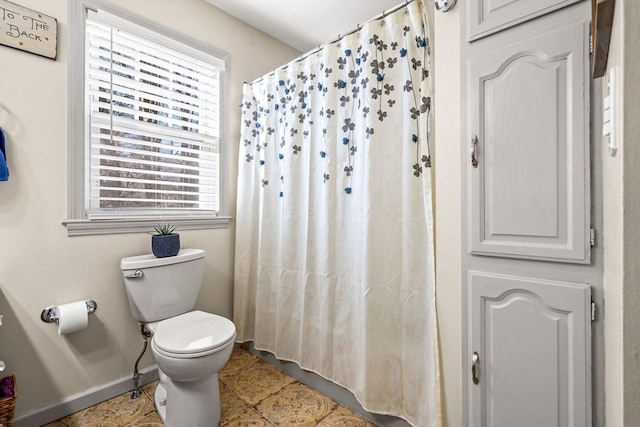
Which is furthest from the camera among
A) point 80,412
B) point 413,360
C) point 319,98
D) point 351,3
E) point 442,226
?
point 351,3

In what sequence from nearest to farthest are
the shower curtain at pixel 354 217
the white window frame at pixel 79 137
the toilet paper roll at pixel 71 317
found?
the shower curtain at pixel 354 217 < the toilet paper roll at pixel 71 317 < the white window frame at pixel 79 137

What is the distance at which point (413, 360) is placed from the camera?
132 cm

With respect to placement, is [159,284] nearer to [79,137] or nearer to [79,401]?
[79,401]

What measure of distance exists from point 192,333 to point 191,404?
1.06 ft

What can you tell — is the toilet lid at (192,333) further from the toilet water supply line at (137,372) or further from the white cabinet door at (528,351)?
the white cabinet door at (528,351)

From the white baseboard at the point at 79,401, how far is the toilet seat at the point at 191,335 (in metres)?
0.50

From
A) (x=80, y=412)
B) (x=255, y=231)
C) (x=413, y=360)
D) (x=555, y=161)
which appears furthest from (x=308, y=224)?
(x=80, y=412)

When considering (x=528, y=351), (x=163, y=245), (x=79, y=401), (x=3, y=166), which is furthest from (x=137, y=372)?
(x=528, y=351)

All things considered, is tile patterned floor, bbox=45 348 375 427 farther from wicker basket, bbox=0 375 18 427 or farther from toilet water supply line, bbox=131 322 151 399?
wicker basket, bbox=0 375 18 427

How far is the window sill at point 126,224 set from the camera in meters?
1.56

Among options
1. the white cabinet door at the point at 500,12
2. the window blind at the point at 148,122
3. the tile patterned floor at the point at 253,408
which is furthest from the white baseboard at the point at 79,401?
the white cabinet door at the point at 500,12

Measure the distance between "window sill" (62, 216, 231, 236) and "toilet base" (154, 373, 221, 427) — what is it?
2.89 feet

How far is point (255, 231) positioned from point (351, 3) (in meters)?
1.70

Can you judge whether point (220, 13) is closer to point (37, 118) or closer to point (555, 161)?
point (37, 118)
